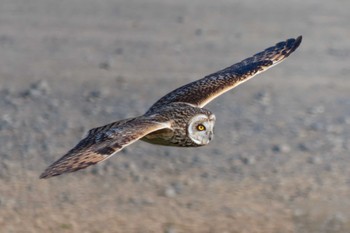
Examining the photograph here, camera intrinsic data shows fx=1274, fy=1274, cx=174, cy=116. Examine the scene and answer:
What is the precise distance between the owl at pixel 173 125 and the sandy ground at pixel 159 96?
121 centimetres

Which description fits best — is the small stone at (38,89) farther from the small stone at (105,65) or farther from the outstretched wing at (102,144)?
the outstretched wing at (102,144)

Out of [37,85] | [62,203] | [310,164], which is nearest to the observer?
[62,203]

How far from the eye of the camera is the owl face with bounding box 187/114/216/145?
28.3 feet

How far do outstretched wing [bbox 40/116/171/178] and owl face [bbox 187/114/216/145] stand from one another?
0.95 ft

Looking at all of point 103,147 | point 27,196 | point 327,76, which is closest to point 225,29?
point 327,76

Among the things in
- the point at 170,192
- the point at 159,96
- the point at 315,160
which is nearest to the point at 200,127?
the point at 170,192

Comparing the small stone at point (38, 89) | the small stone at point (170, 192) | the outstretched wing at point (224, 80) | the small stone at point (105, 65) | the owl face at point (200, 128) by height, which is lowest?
the small stone at point (170, 192)

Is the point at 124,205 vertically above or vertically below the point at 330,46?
below

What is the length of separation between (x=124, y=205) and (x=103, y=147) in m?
2.73

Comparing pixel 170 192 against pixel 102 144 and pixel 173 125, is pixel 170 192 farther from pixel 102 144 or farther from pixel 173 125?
pixel 102 144

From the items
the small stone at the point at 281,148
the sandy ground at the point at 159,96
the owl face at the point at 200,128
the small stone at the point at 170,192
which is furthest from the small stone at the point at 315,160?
the owl face at the point at 200,128

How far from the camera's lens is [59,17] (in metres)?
16.2

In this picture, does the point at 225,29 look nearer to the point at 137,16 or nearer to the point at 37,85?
the point at 137,16

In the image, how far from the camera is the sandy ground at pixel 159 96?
10.2 m
